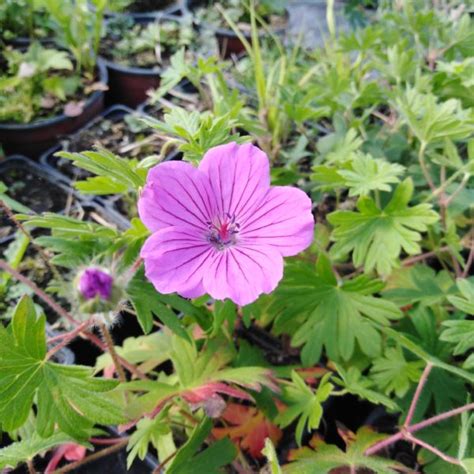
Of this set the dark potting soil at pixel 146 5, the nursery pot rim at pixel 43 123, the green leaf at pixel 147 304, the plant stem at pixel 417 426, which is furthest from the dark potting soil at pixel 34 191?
the dark potting soil at pixel 146 5

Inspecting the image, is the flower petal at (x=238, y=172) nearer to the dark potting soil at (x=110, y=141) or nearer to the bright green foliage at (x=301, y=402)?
the bright green foliage at (x=301, y=402)

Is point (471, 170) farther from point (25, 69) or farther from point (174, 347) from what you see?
point (25, 69)

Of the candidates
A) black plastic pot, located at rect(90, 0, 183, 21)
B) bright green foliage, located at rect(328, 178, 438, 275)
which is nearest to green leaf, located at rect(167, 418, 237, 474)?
bright green foliage, located at rect(328, 178, 438, 275)

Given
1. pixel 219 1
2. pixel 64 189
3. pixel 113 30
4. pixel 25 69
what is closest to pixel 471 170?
pixel 64 189

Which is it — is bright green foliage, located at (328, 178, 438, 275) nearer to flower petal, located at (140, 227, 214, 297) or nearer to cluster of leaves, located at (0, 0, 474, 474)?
cluster of leaves, located at (0, 0, 474, 474)

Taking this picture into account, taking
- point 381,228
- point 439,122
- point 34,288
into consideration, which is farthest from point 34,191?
point 439,122
